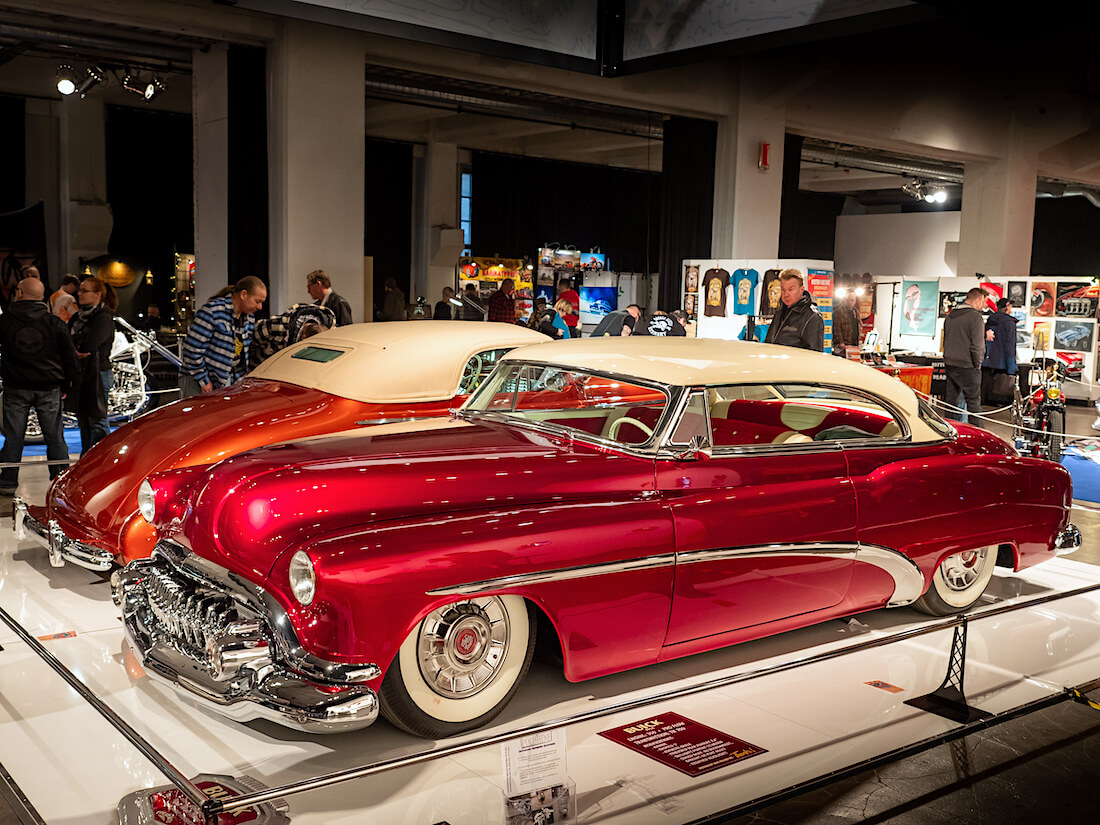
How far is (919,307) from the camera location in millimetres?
16672

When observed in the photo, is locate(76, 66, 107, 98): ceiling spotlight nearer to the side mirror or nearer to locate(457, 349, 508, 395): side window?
locate(457, 349, 508, 395): side window

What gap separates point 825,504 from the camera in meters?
4.08

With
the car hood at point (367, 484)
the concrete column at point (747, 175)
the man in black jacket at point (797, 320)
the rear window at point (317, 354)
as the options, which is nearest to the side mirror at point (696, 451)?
the car hood at point (367, 484)

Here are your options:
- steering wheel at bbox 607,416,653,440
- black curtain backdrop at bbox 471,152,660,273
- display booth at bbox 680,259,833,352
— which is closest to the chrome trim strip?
steering wheel at bbox 607,416,653,440

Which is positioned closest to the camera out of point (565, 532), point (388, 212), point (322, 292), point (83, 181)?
point (565, 532)

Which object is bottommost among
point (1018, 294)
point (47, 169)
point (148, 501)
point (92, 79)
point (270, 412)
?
point (148, 501)

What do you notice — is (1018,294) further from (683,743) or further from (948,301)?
(683,743)

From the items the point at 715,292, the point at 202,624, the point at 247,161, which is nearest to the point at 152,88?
the point at 247,161

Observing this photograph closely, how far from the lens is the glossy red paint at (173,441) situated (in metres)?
4.70

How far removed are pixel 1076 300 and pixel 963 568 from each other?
12568mm

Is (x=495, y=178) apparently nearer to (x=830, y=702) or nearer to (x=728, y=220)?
(x=728, y=220)

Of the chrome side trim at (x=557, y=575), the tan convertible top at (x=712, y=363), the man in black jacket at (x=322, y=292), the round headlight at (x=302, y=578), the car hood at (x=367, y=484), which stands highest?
the man in black jacket at (x=322, y=292)

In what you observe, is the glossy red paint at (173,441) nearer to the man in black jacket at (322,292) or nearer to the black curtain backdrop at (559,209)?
the man in black jacket at (322,292)

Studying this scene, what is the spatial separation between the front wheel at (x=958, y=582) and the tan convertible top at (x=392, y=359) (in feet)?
8.65
